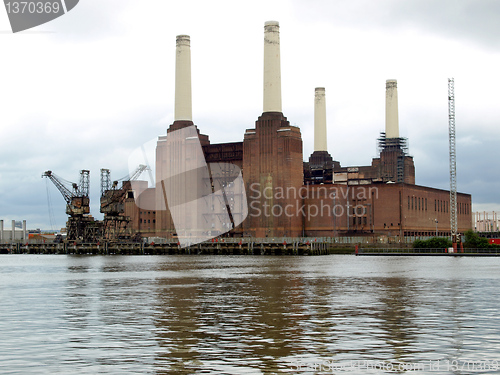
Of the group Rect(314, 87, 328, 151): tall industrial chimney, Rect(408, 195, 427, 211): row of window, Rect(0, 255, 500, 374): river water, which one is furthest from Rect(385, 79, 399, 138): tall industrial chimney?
A: Rect(0, 255, 500, 374): river water

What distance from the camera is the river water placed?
1720 cm

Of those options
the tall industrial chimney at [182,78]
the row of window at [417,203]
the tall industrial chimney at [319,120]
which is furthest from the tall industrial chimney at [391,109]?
the tall industrial chimney at [182,78]

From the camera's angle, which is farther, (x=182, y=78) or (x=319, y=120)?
(x=319, y=120)

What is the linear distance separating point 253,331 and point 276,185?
347 ft

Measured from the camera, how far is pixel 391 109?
482 ft

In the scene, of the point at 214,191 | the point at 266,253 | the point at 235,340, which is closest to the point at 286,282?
the point at 235,340

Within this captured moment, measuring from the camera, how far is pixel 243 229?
13262cm

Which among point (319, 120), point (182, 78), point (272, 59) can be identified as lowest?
point (319, 120)

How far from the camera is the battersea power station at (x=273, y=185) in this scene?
421 feet

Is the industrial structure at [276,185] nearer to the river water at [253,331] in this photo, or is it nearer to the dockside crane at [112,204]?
the dockside crane at [112,204]

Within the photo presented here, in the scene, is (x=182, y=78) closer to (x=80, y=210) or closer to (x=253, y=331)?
(x=80, y=210)

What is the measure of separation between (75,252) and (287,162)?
4963cm

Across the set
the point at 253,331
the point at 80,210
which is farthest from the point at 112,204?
the point at 253,331

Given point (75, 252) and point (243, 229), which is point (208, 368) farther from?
point (75, 252)
